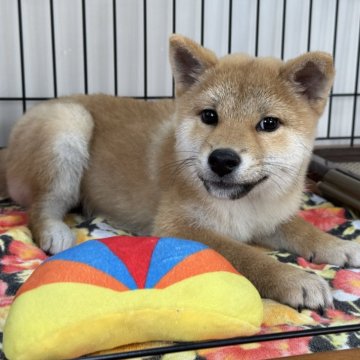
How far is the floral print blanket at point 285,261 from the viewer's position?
1.23 m

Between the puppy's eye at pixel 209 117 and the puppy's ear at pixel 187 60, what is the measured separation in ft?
0.65

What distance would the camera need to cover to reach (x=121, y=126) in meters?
2.34

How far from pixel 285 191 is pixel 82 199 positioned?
1055 mm

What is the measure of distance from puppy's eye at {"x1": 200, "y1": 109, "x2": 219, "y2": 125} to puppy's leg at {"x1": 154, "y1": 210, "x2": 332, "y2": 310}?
423 millimetres

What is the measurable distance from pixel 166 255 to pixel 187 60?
2.89 feet

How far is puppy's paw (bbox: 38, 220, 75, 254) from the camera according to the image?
1.91 metres

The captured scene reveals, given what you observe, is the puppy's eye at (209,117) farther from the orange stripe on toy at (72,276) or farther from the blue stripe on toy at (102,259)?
the orange stripe on toy at (72,276)

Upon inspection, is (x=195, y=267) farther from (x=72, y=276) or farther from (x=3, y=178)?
(x=3, y=178)

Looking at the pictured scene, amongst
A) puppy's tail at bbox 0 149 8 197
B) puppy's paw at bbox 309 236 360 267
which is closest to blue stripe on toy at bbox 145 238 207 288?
puppy's paw at bbox 309 236 360 267

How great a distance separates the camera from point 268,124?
5.41 ft

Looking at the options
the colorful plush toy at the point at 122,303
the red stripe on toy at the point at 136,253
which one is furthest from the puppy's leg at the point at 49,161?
the colorful plush toy at the point at 122,303

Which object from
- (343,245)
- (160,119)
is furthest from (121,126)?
(343,245)

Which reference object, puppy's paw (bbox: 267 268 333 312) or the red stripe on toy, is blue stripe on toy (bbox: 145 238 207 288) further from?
puppy's paw (bbox: 267 268 333 312)

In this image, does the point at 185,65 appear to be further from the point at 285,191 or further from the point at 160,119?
the point at 285,191
